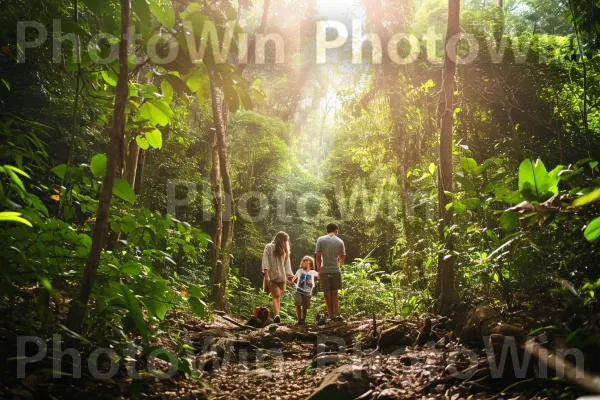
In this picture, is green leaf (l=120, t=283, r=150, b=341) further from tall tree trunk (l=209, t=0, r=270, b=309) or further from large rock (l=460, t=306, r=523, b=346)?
tall tree trunk (l=209, t=0, r=270, b=309)

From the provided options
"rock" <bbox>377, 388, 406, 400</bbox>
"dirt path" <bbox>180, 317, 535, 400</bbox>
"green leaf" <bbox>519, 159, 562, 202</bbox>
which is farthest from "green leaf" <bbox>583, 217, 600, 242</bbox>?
"rock" <bbox>377, 388, 406, 400</bbox>

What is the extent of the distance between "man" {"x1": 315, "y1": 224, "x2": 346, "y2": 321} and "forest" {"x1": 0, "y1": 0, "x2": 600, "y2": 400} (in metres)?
0.03

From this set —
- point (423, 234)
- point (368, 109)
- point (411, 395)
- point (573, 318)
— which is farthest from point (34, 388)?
point (368, 109)

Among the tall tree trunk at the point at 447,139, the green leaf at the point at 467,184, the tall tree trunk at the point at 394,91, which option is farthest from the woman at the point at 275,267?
the green leaf at the point at 467,184

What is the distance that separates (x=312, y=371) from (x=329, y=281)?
3.56 m

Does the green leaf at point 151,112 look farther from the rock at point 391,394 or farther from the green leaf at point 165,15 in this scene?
the rock at point 391,394

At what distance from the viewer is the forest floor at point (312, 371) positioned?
A: 2047 millimetres

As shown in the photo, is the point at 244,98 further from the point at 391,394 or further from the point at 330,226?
the point at 330,226

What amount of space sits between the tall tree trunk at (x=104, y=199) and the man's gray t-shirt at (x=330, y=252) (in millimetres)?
5138

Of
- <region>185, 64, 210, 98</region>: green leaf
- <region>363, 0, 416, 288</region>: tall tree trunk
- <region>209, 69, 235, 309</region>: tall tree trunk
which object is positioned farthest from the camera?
<region>363, 0, 416, 288</region>: tall tree trunk

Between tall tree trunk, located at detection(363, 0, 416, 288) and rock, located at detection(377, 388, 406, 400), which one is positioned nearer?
rock, located at detection(377, 388, 406, 400)

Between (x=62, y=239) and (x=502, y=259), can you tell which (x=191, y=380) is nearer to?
(x=62, y=239)

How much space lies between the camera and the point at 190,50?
1.84 metres

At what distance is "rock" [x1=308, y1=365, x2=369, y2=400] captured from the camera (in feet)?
7.80
